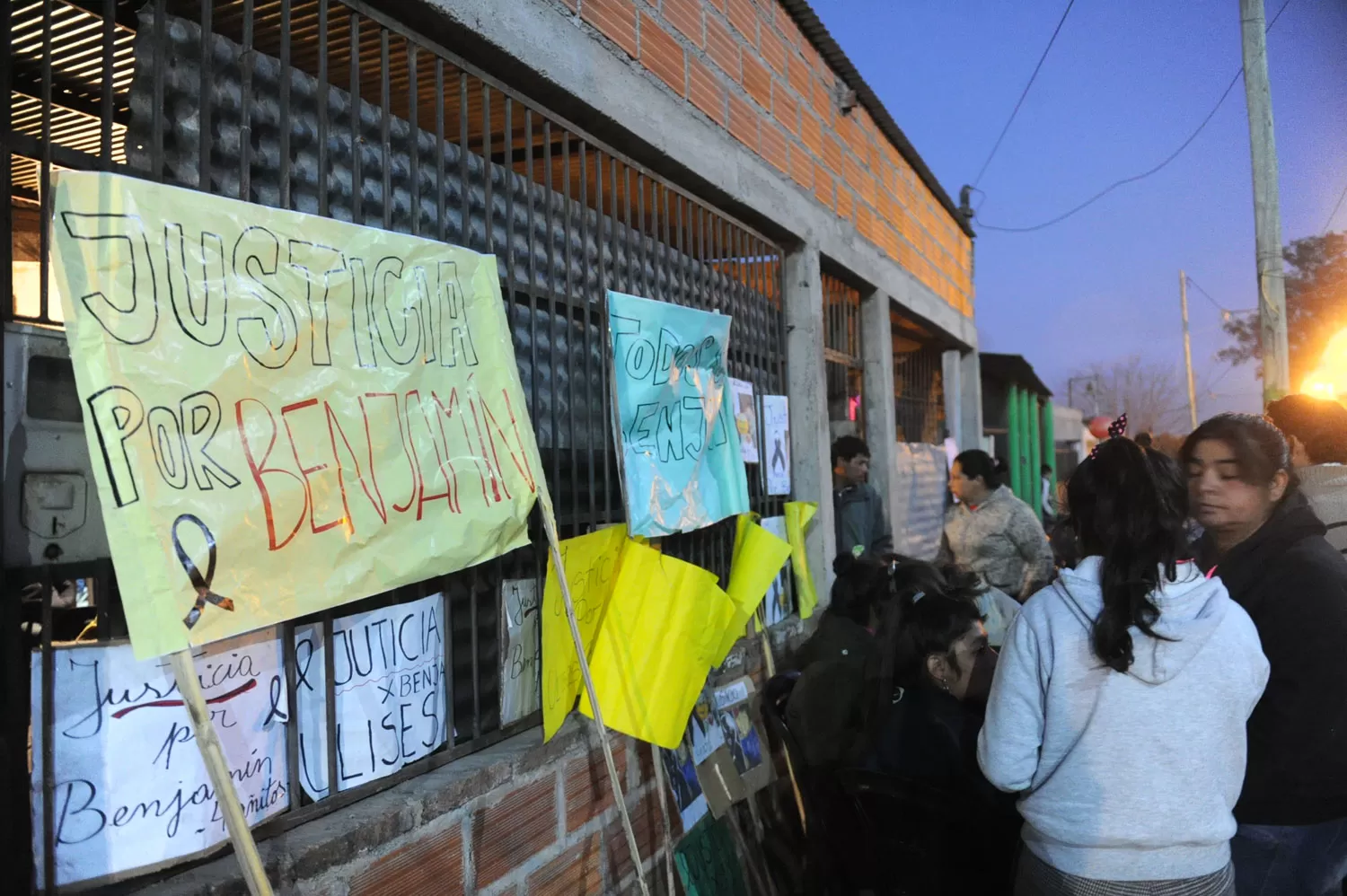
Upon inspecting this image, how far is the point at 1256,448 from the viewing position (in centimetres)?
274

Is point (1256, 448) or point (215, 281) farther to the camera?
point (1256, 448)

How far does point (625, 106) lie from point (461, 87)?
88 centimetres

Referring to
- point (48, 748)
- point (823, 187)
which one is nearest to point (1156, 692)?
point (48, 748)

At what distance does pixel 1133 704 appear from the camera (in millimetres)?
2094

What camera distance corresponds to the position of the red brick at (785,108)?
498 centimetres

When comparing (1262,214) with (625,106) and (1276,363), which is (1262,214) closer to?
(1276,363)

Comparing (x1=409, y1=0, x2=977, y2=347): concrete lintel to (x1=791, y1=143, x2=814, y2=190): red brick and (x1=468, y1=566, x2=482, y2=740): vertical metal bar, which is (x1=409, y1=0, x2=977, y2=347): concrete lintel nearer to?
(x1=791, y1=143, x2=814, y2=190): red brick

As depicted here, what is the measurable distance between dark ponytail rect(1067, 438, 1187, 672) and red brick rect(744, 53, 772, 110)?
3.04 meters

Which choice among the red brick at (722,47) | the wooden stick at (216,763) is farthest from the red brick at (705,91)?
the wooden stick at (216,763)

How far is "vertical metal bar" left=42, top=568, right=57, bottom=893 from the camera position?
4.94 feet

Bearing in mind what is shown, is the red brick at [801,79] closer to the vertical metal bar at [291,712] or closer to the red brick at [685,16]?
the red brick at [685,16]

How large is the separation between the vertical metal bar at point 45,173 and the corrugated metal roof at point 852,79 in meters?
4.34

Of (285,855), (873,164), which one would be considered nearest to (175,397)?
(285,855)

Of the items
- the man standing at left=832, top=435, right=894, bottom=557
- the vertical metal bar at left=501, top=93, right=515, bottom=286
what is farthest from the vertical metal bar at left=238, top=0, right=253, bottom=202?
the man standing at left=832, top=435, right=894, bottom=557
